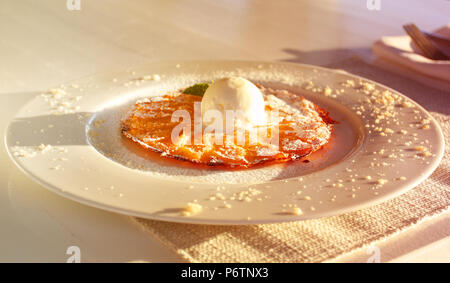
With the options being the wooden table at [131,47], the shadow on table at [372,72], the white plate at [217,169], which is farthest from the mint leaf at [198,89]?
the shadow on table at [372,72]

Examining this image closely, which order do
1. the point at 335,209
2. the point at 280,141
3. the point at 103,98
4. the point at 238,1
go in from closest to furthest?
the point at 335,209 < the point at 280,141 < the point at 103,98 < the point at 238,1

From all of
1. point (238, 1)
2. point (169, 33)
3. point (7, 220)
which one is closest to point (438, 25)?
point (238, 1)

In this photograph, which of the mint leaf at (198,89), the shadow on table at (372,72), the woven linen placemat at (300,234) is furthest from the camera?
the shadow on table at (372,72)

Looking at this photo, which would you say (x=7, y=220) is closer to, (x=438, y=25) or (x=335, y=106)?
(x=335, y=106)

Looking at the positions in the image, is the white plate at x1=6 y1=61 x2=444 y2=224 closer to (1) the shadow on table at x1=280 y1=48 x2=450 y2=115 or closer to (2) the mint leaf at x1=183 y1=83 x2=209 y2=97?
(2) the mint leaf at x1=183 y1=83 x2=209 y2=97

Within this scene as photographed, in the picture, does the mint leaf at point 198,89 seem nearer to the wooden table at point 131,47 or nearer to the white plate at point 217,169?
the white plate at point 217,169

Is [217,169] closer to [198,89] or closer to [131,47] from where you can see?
[198,89]
